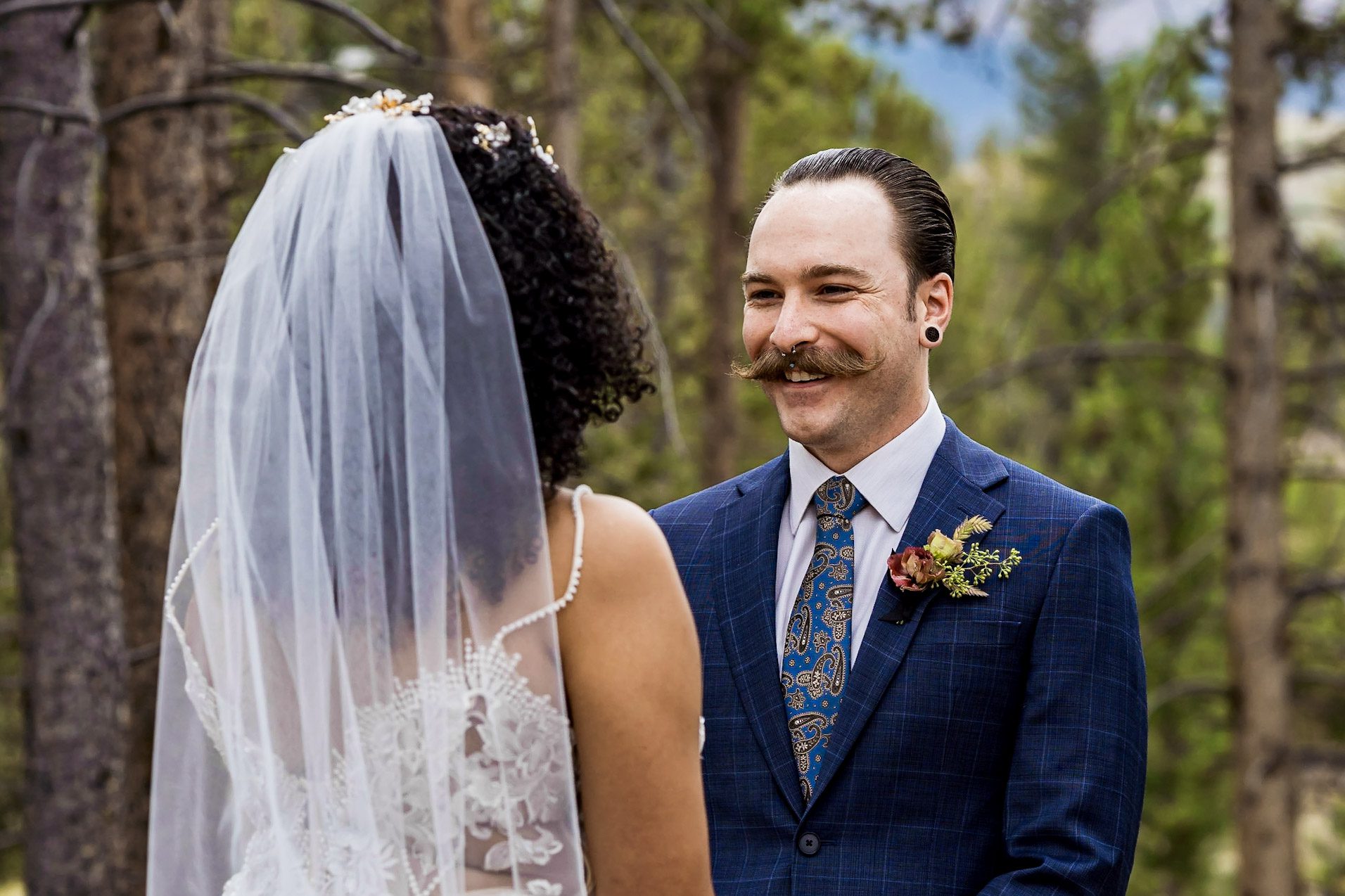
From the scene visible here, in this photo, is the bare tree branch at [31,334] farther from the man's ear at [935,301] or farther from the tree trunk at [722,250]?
the tree trunk at [722,250]

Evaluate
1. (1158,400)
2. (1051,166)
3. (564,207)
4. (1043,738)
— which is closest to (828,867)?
(1043,738)

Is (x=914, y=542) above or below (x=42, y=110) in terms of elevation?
below

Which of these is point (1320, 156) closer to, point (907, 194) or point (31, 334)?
point (907, 194)

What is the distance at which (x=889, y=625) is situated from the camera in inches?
103

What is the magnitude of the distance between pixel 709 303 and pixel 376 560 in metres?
12.4

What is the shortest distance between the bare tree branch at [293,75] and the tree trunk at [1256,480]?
5425 mm

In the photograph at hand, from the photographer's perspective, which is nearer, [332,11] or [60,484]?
[332,11]

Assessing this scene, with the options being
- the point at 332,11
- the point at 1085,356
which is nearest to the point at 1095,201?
the point at 1085,356

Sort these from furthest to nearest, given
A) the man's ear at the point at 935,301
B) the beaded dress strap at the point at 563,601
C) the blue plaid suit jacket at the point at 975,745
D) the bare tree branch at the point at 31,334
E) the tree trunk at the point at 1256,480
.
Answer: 1. the tree trunk at the point at 1256,480
2. the bare tree branch at the point at 31,334
3. the man's ear at the point at 935,301
4. the blue plaid suit jacket at the point at 975,745
5. the beaded dress strap at the point at 563,601

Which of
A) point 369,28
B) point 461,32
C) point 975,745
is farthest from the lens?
point 461,32

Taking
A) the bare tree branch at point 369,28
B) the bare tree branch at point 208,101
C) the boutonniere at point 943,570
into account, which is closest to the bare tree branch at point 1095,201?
the bare tree branch at point 208,101

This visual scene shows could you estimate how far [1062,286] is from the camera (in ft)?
59.9

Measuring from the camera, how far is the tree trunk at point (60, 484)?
485 cm

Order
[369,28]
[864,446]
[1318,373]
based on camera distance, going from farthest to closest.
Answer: [1318,373], [369,28], [864,446]
